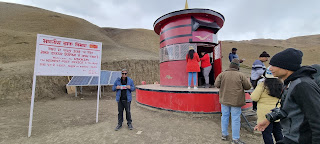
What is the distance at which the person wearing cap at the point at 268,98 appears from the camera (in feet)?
8.91

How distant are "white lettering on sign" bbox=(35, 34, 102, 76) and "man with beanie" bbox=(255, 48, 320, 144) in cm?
534

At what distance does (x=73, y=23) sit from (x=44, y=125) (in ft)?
134

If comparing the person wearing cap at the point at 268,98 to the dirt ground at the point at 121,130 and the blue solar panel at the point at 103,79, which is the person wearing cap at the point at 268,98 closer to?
the dirt ground at the point at 121,130

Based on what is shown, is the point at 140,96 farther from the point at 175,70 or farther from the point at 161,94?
the point at 175,70

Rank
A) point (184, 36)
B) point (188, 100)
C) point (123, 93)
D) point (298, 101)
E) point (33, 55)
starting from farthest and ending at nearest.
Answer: point (33, 55) < point (184, 36) < point (188, 100) < point (123, 93) < point (298, 101)

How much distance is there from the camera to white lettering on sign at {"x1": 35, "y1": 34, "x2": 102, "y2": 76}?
4324mm

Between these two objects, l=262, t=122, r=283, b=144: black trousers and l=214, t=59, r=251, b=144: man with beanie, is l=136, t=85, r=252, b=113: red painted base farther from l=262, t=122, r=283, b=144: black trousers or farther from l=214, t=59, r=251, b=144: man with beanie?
l=262, t=122, r=283, b=144: black trousers

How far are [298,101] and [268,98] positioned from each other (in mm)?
1722

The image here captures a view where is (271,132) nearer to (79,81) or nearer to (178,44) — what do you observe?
(178,44)

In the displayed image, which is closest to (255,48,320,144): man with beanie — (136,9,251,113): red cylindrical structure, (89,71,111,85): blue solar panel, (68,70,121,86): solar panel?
(136,9,251,113): red cylindrical structure

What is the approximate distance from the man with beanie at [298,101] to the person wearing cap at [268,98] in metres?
1.30

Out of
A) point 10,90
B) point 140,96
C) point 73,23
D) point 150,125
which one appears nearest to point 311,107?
point 150,125

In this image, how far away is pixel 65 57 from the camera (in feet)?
15.5

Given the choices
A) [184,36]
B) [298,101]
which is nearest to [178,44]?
[184,36]
